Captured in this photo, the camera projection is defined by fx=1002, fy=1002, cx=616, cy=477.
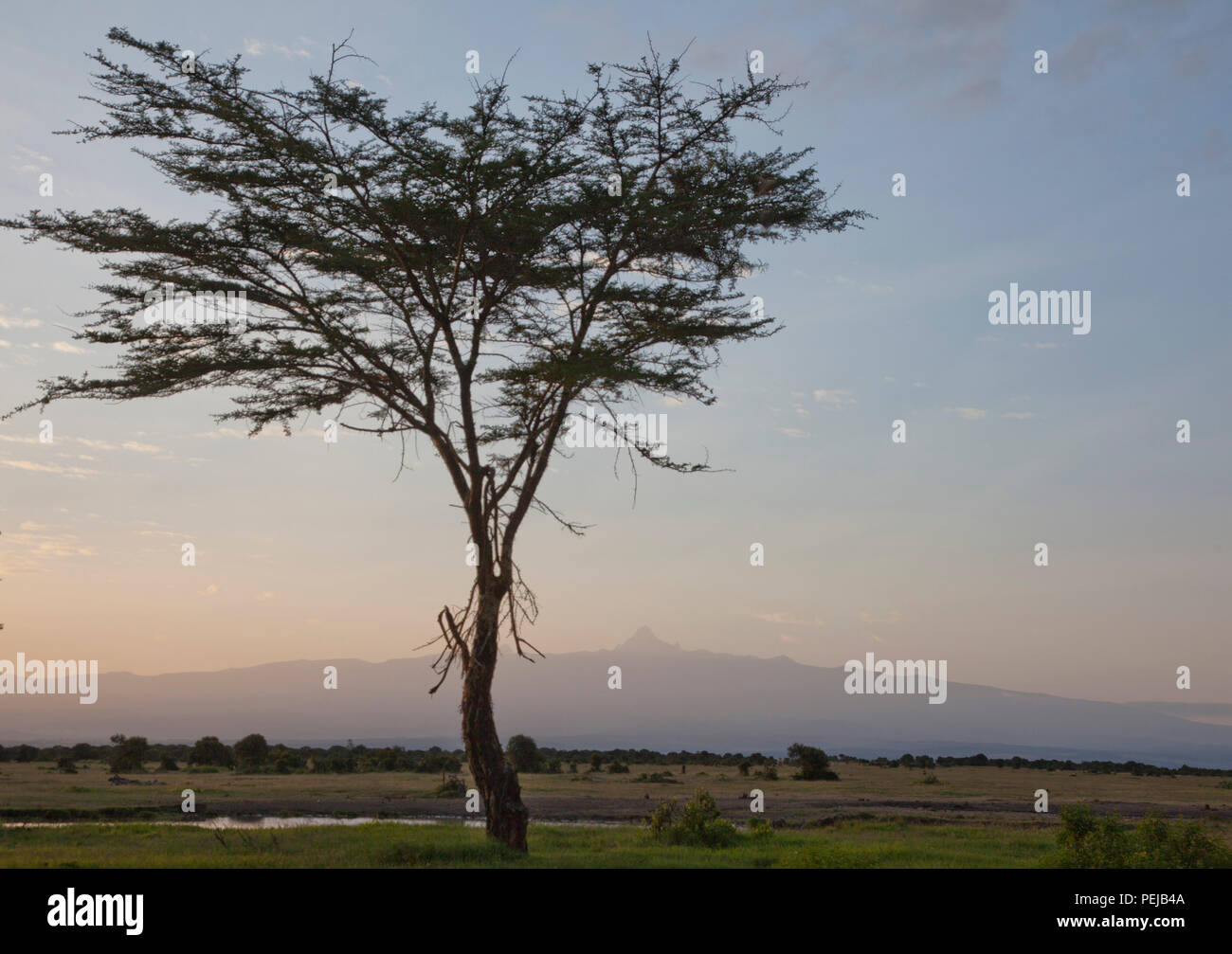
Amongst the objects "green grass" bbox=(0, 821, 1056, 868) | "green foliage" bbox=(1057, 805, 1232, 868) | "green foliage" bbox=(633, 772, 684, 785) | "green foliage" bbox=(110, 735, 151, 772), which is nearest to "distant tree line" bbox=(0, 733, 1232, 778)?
"green foliage" bbox=(110, 735, 151, 772)

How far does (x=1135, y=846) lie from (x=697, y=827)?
8096 millimetres

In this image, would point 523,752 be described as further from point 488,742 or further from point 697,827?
point 488,742

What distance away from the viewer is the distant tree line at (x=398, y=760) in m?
53.6

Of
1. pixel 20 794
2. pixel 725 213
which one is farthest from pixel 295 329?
pixel 20 794

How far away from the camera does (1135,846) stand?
50.8 feet

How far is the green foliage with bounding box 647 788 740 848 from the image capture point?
20055 mm

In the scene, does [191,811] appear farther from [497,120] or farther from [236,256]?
[497,120]

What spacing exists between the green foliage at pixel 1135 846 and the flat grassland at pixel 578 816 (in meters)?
0.88

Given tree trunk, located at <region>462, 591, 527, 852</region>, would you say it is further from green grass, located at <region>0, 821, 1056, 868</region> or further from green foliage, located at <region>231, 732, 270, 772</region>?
green foliage, located at <region>231, 732, 270, 772</region>

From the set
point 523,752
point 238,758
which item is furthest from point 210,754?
point 523,752

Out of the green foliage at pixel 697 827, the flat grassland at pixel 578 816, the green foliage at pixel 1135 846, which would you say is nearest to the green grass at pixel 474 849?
the flat grassland at pixel 578 816

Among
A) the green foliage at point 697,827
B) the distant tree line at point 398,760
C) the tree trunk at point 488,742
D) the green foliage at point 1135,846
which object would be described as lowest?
the distant tree line at point 398,760

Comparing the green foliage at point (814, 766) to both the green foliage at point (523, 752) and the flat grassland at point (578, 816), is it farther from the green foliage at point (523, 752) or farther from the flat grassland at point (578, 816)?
the green foliage at point (523, 752)

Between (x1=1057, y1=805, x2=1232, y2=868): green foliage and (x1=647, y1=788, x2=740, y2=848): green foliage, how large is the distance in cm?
641
